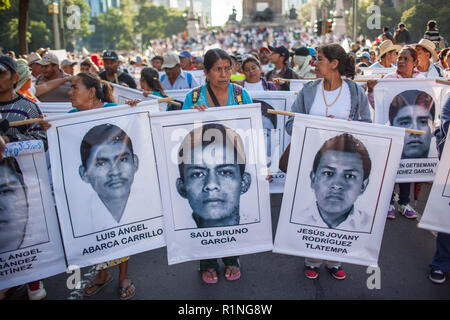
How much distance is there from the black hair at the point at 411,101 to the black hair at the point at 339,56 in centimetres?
128

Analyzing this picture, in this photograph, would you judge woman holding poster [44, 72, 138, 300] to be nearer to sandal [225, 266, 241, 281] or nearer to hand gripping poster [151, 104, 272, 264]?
hand gripping poster [151, 104, 272, 264]

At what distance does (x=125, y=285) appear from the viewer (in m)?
3.68

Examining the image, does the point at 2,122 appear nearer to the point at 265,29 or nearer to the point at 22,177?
the point at 22,177

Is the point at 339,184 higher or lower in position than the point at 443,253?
higher

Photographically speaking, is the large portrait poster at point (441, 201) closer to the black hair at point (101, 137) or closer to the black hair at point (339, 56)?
the black hair at point (339, 56)

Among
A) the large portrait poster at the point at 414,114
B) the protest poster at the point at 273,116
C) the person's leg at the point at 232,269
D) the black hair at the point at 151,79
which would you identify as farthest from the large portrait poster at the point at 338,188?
the black hair at the point at 151,79

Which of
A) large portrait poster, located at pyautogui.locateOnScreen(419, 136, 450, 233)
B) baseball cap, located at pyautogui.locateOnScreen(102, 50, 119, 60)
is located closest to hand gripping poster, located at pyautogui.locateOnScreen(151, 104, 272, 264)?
large portrait poster, located at pyautogui.locateOnScreen(419, 136, 450, 233)

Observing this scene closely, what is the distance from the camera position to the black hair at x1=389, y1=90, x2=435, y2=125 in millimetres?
4641

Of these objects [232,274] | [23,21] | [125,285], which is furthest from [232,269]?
[23,21]

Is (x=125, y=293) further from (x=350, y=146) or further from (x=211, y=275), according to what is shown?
(x=350, y=146)

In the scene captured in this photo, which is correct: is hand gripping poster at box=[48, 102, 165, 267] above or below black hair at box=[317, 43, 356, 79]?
below

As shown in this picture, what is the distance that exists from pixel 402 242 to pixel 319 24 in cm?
1837

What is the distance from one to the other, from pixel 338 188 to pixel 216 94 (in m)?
1.37
